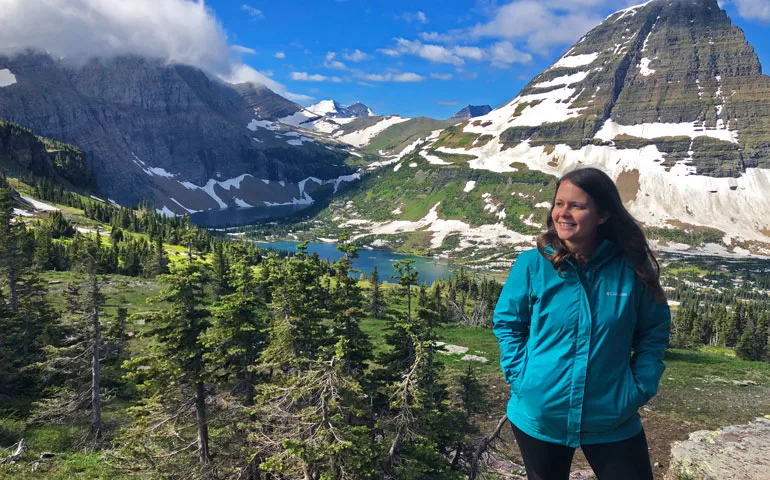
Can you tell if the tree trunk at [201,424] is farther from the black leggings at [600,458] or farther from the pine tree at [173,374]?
the black leggings at [600,458]

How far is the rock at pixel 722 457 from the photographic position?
1055cm

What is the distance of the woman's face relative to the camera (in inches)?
156

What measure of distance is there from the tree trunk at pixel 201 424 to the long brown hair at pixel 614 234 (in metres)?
16.9

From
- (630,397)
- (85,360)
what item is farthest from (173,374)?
(630,397)

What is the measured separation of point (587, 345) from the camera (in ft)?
12.4

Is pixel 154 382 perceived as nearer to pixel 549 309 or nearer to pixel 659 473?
pixel 549 309

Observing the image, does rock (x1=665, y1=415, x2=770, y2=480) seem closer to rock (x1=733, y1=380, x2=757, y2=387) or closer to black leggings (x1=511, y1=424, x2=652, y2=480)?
black leggings (x1=511, y1=424, x2=652, y2=480)

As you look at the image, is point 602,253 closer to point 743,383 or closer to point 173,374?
point 173,374

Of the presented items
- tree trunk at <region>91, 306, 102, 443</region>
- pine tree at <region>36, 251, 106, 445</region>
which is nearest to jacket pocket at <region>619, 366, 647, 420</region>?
pine tree at <region>36, 251, 106, 445</region>

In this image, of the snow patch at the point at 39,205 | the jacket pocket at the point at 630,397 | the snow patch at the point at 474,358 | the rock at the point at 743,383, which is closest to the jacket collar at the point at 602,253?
the jacket pocket at the point at 630,397

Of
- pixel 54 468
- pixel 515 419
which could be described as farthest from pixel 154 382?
pixel 515 419

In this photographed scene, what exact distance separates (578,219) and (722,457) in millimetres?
12080

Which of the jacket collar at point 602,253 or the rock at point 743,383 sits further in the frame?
the rock at point 743,383

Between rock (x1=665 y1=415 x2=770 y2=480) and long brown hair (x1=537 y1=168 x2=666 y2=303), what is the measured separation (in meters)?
10.4
